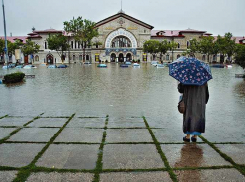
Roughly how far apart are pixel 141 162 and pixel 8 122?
14.1 ft

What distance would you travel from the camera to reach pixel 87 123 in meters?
6.66

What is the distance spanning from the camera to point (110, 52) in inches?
2751


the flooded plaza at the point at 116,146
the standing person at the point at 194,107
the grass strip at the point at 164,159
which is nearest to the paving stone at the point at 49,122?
the flooded plaza at the point at 116,146

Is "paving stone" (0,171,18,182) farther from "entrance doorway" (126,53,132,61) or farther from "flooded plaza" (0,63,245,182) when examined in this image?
"entrance doorway" (126,53,132,61)

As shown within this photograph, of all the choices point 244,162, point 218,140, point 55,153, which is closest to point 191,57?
point 218,140

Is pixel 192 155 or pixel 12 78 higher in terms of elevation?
pixel 12 78

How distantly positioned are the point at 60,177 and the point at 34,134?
230 cm

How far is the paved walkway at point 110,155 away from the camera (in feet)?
12.0

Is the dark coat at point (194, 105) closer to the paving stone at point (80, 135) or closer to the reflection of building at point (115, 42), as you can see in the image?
the paving stone at point (80, 135)

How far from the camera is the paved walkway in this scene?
3.66m

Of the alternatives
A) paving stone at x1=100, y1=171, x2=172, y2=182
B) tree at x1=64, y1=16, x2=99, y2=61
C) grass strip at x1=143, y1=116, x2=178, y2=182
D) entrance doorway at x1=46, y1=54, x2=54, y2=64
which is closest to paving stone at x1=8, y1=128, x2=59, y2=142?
paving stone at x1=100, y1=171, x2=172, y2=182

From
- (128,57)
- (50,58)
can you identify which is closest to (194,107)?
(128,57)

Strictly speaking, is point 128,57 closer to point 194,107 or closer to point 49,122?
point 49,122

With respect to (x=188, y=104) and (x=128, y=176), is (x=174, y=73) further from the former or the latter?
(x=128, y=176)
